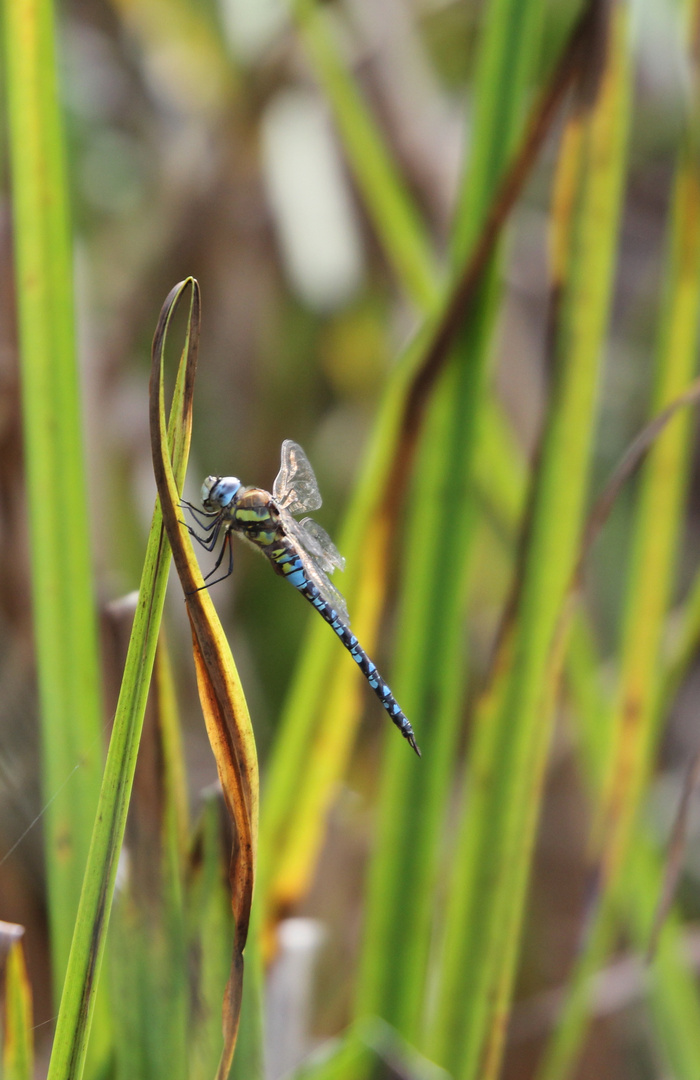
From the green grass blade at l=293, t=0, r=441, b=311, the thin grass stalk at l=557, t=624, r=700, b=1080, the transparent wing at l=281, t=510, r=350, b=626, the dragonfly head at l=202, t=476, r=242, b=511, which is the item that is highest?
the green grass blade at l=293, t=0, r=441, b=311

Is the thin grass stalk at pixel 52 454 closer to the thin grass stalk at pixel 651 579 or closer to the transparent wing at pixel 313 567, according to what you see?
the transparent wing at pixel 313 567

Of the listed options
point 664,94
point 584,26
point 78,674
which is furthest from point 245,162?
point 78,674

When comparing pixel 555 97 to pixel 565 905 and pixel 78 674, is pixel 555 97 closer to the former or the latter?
pixel 78 674

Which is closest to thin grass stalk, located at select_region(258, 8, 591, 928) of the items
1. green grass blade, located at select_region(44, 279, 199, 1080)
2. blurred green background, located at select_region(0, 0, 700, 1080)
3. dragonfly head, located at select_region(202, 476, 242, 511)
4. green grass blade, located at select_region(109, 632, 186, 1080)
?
blurred green background, located at select_region(0, 0, 700, 1080)

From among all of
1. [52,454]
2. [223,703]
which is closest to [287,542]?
[52,454]

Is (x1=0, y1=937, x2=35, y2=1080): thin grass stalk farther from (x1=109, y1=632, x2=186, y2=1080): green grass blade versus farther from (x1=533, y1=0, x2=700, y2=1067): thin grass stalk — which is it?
(x1=533, y1=0, x2=700, y2=1067): thin grass stalk

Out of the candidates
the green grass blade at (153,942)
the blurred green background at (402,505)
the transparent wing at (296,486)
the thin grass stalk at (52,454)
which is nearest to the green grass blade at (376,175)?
the blurred green background at (402,505)
